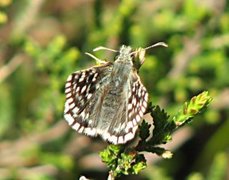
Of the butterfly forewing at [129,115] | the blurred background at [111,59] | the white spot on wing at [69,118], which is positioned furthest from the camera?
the blurred background at [111,59]

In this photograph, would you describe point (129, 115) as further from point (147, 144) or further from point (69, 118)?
point (69, 118)

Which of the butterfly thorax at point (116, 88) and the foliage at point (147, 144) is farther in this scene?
the butterfly thorax at point (116, 88)

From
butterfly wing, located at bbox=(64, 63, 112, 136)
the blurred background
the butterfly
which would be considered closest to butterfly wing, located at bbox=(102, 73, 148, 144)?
the butterfly

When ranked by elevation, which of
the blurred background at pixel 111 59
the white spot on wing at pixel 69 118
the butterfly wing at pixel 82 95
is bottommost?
the white spot on wing at pixel 69 118

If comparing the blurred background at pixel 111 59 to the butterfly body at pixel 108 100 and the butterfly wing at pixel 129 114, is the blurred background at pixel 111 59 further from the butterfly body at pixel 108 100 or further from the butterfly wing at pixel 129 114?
the butterfly wing at pixel 129 114

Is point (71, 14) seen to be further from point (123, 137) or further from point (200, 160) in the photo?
point (123, 137)

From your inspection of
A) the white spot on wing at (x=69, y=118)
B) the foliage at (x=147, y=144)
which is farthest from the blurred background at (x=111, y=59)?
the foliage at (x=147, y=144)

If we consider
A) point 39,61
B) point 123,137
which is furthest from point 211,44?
point 123,137

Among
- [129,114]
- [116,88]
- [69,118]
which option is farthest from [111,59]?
Result: [129,114]
